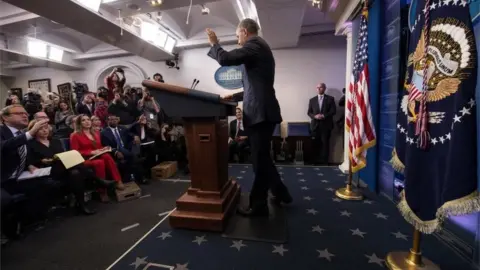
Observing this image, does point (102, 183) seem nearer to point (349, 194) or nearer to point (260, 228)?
point (260, 228)

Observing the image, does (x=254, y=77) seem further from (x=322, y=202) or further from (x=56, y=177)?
(x=56, y=177)

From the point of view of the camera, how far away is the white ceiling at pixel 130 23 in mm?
3072

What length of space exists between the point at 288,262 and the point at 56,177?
242cm

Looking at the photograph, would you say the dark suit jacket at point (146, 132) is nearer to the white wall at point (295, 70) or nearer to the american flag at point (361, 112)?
the white wall at point (295, 70)

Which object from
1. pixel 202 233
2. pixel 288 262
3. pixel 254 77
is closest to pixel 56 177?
pixel 202 233

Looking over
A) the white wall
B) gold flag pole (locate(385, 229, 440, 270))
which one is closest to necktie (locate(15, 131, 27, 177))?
gold flag pole (locate(385, 229, 440, 270))

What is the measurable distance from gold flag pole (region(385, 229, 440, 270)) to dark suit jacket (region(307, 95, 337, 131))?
3.42 metres

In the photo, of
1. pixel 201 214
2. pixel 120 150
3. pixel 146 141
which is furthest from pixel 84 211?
pixel 146 141

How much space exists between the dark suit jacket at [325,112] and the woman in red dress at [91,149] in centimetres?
376

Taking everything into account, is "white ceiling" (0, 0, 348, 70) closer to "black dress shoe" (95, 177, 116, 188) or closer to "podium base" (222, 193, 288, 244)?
"black dress shoe" (95, 177, 116, 188)

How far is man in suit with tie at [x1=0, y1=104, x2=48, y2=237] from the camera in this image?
1.71m

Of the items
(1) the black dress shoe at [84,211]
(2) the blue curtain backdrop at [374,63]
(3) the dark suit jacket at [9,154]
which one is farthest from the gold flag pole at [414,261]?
(3) the dark suit jacket at [9,154]

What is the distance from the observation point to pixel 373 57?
2539 millimetres

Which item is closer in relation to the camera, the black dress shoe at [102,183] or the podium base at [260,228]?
the podium base at [260,228]
